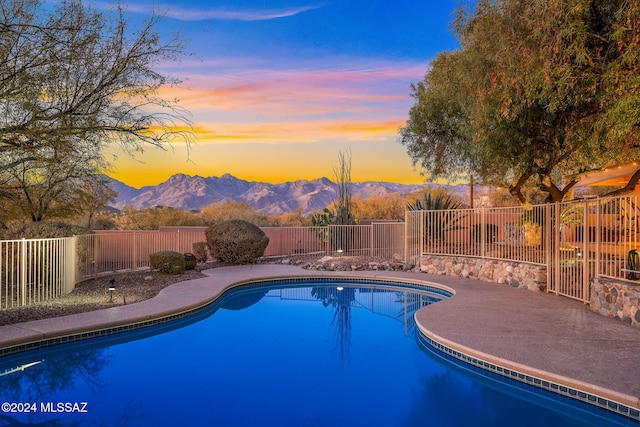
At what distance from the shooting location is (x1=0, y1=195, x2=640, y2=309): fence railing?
8.03 m

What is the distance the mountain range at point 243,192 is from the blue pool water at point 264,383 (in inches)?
2163

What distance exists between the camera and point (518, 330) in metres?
6.78

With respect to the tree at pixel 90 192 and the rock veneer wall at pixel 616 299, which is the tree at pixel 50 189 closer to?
the tree at pixel 90 192

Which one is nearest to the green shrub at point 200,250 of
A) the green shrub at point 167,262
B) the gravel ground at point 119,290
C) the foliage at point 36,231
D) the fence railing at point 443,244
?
the gravel ground at point 119,290

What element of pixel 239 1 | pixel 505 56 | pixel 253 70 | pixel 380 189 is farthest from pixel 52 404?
pixel 380 189

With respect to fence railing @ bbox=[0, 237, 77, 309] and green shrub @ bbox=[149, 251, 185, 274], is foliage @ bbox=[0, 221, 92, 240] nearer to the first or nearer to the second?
fence railing @ bbox=[0, 237, 77, 309]

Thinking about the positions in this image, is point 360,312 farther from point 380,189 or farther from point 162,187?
point 162,187

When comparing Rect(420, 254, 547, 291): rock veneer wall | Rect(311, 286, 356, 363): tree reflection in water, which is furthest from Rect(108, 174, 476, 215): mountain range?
Rect(311, 286, 356, 363): tree reflection in water

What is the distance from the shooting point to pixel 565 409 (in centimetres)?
454

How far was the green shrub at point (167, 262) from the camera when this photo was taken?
13.7 m

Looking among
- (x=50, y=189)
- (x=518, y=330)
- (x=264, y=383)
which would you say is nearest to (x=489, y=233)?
(x=518, y=330)

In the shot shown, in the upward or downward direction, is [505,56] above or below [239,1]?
below

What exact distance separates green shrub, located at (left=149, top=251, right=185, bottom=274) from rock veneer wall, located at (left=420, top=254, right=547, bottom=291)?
7917 millimetres

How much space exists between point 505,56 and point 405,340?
5143mm
